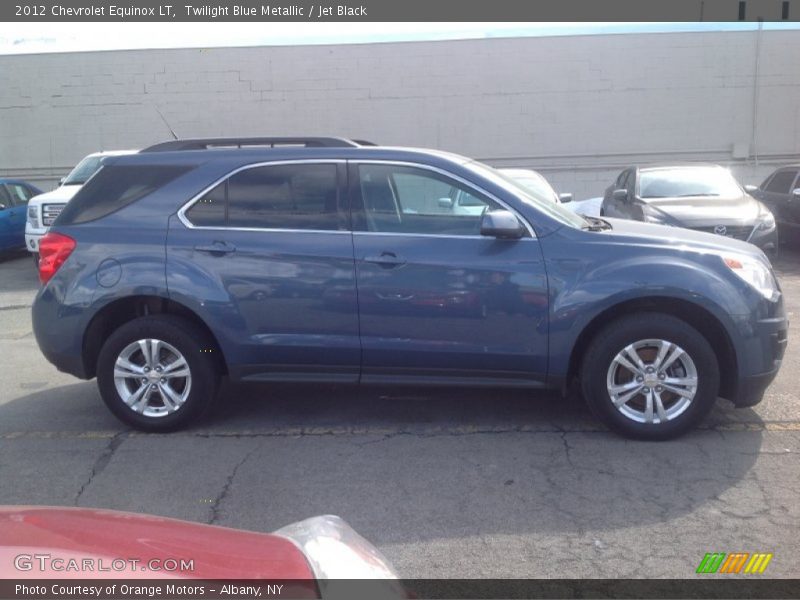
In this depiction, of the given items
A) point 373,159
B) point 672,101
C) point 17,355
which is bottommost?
point 17,355

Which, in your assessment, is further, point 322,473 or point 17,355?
point 17,355

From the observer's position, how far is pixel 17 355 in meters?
8.45

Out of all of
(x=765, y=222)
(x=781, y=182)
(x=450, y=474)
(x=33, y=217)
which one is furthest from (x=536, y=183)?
(x=450, y=474)

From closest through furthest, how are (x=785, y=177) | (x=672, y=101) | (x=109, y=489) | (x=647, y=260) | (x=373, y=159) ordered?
(x=109, y=489), (x=647, y=260), (x=373, y=159), (x=785, y=177), (x=672, y=101)

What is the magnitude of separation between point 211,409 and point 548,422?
2371 mm

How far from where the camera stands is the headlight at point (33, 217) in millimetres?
13852

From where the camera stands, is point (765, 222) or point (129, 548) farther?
point (765, 222)

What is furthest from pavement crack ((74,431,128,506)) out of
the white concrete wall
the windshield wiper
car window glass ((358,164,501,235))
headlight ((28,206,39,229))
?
the white concrete wall

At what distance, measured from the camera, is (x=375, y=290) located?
216 inches

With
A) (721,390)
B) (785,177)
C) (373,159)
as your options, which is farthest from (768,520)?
(785,177)

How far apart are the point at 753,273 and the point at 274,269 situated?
9.86 ft

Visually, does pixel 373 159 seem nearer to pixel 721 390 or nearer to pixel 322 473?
pixel 322 473

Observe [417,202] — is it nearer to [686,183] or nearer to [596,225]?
[596,225]

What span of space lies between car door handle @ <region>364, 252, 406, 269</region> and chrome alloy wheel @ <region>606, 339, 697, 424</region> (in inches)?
57.4
